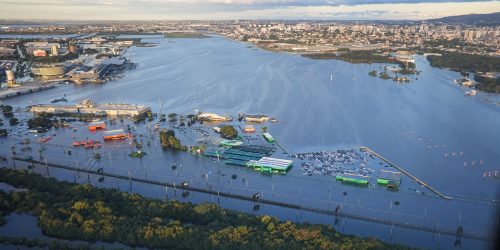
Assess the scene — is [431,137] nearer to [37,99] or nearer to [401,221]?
[401,221]

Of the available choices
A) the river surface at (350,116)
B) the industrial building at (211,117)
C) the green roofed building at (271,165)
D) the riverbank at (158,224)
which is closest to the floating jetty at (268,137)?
the river surface at (350,116)

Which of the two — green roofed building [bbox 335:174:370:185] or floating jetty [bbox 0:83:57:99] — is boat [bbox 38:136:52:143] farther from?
green roofed building [bbox 335:174:370:185]

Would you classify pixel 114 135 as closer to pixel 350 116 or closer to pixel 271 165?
pixel 271 165

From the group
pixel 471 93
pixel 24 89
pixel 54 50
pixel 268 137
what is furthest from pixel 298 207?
pixel 54 50

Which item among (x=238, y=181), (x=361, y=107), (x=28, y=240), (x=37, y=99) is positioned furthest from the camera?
(x=37, y=99)

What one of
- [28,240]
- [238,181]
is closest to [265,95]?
[238,181]

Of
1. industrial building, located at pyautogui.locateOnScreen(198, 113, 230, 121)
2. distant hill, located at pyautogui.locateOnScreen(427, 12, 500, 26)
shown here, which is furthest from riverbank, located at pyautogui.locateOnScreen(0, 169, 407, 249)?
distant hill, located at pyautogui.locateOnScreen(427, 12, 500, 26)

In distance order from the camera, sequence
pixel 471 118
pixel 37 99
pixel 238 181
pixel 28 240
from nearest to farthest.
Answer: pixel 28 240
pixel 238 181
pixel 471 118
pixel 37 99
